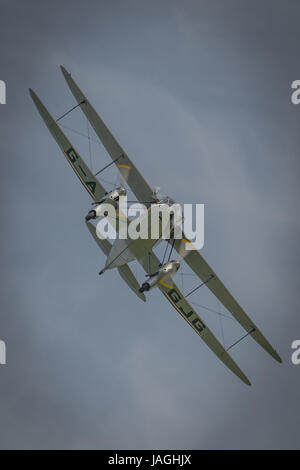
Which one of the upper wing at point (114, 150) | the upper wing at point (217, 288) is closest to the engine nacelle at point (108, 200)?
the upper wing at point (114, 150)

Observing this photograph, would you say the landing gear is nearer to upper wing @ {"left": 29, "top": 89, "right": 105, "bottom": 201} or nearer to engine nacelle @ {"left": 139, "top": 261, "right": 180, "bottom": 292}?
upper wing @ {"left": 29, "top": 89, "right": 105, "bottom": 201}

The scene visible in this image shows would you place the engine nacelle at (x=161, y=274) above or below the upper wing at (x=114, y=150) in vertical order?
below

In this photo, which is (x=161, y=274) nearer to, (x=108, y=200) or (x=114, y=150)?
(x=108, y=200)

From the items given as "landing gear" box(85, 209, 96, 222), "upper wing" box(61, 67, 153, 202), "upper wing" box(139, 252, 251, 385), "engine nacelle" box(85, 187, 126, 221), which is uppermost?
"upper wing" box(61, 67, 153, 202)

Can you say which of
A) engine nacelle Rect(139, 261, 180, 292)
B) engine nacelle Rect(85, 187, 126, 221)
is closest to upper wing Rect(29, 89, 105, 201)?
engine nacelle Rect(85, 187, 126, 221)

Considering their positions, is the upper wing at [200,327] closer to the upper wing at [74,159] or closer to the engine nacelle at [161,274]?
the engine nacelle at [161,274]
